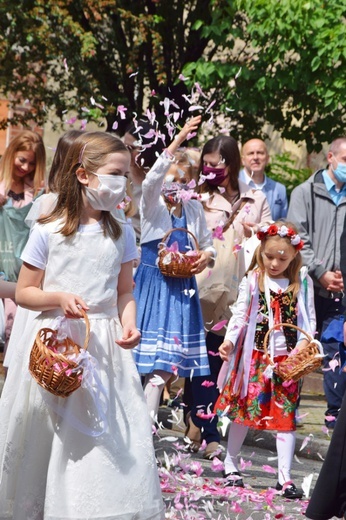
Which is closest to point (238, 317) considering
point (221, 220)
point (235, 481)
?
point (235, 481)

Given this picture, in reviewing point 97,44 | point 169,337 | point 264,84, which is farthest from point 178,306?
point 97,44

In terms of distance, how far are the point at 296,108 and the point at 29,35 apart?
3739mm

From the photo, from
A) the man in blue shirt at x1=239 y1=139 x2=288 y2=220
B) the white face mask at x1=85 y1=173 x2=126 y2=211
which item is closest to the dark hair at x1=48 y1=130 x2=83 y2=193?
the white face mask at x1=85 y1=173 x2=126 y2=211

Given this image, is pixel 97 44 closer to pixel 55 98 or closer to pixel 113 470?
pixel 55 98

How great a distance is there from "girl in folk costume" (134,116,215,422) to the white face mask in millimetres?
2418

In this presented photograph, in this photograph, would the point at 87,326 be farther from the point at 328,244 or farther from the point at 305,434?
the point at 328,244

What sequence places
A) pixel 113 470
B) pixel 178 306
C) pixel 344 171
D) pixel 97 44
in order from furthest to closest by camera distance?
pixel 97 44 → pixel 344 171 → pixel 178 306 → pixel 113 470

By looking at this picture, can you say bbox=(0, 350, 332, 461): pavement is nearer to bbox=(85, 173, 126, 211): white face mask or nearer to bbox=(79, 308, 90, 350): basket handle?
bbox=(85, 173, 126, 211): white face mask

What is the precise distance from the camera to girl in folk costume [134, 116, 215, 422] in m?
8.15

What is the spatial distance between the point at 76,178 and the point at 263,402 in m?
2.54

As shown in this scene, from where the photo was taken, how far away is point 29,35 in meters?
17.0

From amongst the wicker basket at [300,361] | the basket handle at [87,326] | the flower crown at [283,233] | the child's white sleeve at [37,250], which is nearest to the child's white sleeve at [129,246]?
the child's white sleeve at [37,250]

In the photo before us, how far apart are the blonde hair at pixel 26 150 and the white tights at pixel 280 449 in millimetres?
2325

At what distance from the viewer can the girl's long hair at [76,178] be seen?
5.65m
